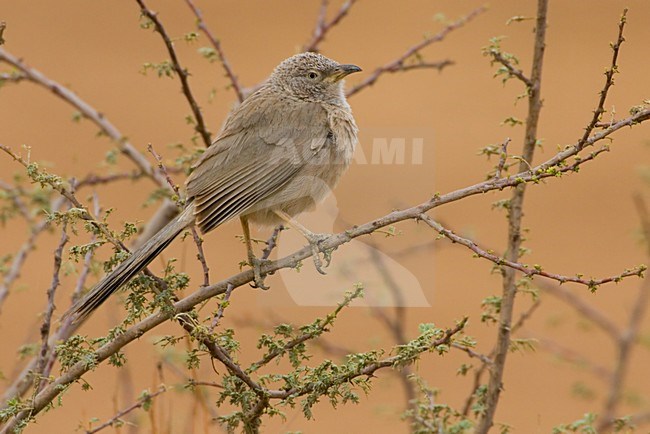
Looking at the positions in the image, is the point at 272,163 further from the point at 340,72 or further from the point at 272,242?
the point at 340,72

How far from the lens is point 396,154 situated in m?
3.69

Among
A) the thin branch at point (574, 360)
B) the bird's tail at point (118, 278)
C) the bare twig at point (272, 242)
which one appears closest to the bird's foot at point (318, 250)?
the bare twig at point (272, 242)

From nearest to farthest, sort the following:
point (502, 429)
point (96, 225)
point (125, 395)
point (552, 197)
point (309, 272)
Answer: point (96, 225) → point (502, 429) → point (309, 272) → point (125, 395) → point (552, 197)

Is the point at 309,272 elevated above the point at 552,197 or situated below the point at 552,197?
below

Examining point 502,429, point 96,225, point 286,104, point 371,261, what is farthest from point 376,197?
point 96,225

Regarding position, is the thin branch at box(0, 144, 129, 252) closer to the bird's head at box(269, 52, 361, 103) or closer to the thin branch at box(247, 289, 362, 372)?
the thin branch at box(247, 289, 362, 372)

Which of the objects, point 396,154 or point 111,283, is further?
point 396,154

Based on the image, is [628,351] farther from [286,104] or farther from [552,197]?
[552,197]

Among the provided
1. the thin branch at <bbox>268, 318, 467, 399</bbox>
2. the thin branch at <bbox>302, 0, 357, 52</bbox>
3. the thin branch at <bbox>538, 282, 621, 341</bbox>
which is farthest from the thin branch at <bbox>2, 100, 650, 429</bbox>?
the thin branch at <bbox>302, 0, 357, 52</bbox>

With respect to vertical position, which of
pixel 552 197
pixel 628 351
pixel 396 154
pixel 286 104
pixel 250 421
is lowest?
pixel 250 421

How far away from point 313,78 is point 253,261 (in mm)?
1152

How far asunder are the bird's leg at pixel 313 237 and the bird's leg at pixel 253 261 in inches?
6.5

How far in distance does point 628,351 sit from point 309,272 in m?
1.52

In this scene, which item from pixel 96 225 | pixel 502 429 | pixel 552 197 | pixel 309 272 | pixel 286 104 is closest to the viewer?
pixel 96 225
